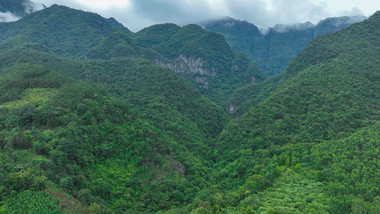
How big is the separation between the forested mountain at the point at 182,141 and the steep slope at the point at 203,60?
54.8 meters

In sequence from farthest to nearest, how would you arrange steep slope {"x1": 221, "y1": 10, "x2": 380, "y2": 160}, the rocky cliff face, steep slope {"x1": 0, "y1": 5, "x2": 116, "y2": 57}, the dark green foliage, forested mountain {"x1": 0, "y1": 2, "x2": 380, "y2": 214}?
the dark green foliage → the rocky cliff face → steep slope {"x1": 0, "y1": 5, "x2": 116, "y2": 57} → steep slope {"x1": 221, "y1": 10, "x2": 380, "y2": 160} → forested mountain {"x1": 0, "y1": 2, "x2": 380, "y2": 214}

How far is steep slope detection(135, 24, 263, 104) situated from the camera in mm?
158250

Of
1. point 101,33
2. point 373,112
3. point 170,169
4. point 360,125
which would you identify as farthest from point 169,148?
point 101,33

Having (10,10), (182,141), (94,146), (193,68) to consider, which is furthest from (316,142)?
(10,10)

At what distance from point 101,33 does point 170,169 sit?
155081mm

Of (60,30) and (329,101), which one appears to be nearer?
(329,101)

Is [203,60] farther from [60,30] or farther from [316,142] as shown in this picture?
[316,142]

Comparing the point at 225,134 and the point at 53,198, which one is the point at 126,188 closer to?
the point at 53,198

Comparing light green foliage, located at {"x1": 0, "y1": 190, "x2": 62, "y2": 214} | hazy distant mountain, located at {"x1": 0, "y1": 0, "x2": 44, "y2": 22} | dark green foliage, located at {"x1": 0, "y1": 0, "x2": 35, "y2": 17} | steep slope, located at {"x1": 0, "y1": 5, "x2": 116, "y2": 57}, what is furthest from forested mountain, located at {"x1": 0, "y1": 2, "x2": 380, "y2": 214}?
dark green foliage, located at {"x1": 0, "y1": 0, "x2": 35, "y2": 17}

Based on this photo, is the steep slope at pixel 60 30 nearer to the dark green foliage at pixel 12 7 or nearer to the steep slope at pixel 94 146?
the dark green foliage at pixel 12 7

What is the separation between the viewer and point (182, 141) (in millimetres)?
69438

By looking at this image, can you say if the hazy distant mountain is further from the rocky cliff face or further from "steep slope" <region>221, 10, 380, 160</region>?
"steep slope" <region>221, 10, 380, 160</region>

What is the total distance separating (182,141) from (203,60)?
107340 mm

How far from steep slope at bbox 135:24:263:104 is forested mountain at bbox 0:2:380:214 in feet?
180
